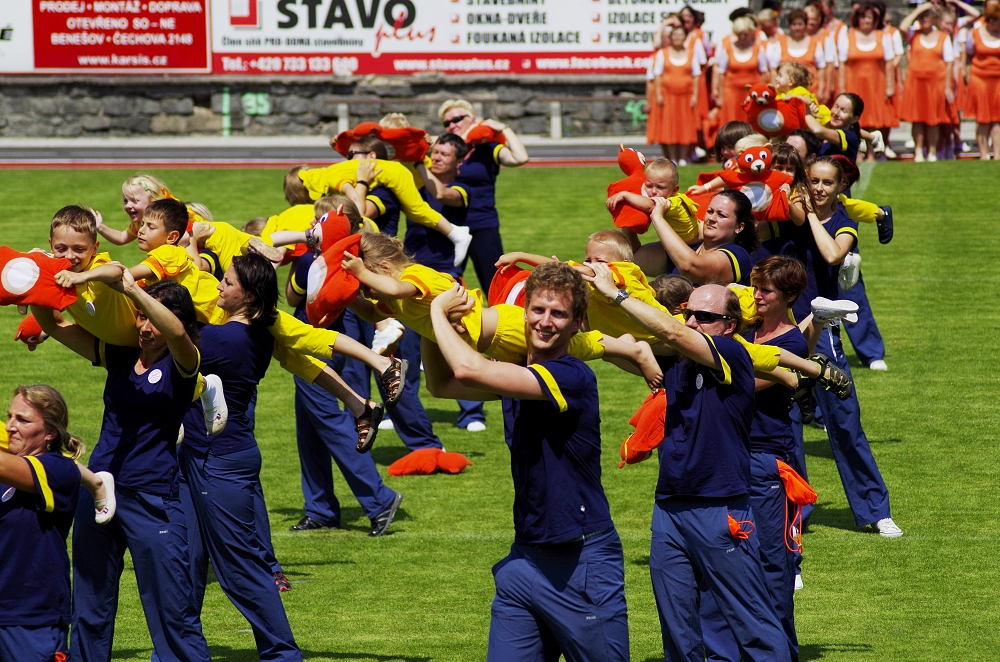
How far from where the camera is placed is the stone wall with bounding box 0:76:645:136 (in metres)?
27.8

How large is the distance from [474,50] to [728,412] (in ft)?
76.0

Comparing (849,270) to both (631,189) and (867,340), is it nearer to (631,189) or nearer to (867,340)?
(631,189)

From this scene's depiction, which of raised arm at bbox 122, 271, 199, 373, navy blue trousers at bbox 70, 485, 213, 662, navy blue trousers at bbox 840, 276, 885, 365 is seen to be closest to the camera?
raised arm at bbox 122, 271, 199, 373

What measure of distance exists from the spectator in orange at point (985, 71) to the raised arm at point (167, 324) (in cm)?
1615

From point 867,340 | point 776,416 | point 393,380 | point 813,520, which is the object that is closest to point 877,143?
point 867,340

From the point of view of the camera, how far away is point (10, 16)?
2828cm

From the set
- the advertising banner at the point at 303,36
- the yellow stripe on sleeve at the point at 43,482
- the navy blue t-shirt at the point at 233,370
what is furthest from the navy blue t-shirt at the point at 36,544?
the advertising banner at the point at 303,36

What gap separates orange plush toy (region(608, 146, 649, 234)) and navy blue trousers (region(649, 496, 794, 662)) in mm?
2009

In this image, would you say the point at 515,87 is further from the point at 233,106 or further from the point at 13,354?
the point at 13,354

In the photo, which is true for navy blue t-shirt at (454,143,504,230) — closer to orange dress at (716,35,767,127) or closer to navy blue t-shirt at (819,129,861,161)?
navy blue t-shirt at (819,129,861,161)

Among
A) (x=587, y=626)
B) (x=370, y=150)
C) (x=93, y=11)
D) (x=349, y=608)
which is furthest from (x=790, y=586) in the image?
(x=93, y=11)

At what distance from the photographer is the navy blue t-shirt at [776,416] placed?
642 cm

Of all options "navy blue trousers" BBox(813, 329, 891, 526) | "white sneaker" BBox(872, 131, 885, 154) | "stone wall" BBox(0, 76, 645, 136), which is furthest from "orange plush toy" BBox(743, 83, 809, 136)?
"stone wall" BBox(0, 76, 645, 136)

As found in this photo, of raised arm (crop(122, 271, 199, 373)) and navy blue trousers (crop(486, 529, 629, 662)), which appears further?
raised arm (crop(122, 271, 199, 373))
